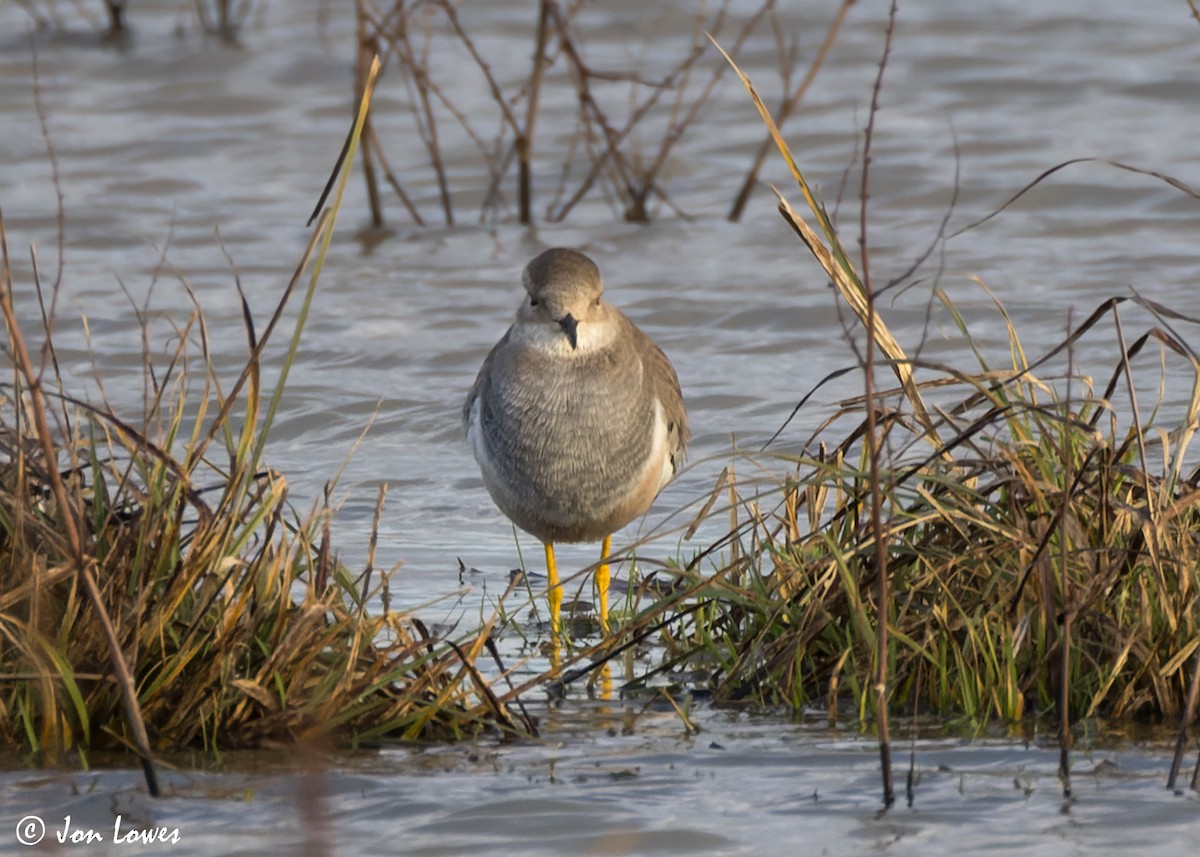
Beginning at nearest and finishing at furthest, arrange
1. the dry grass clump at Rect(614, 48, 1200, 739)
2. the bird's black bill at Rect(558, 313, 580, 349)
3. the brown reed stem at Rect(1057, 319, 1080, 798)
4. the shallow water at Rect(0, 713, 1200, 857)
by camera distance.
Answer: the shallow water at Rect(0, 713, 1200, 857) < the brown reed stem at Rect(1057, 319, 1080, 798) < the dry grass clump at Rect(614, 48, 1200, 739) < the bird's black bill at Rect(558, 313, 580, 349)

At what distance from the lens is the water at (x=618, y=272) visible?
3934mm

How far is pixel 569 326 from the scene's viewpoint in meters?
5.65

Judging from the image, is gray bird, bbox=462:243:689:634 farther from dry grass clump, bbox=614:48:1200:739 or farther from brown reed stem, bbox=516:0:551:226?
brown reed stem, bbox=516:0:551:226

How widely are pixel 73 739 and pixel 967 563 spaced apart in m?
2.03

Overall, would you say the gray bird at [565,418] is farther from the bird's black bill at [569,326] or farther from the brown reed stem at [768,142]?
the brown reed stem at [768,142]

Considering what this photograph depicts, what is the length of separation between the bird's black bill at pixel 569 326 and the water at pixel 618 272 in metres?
0.83

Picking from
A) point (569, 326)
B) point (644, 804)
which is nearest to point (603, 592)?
point (569, 326)

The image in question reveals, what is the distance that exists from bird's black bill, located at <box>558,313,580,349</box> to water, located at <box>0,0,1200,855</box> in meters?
0.83

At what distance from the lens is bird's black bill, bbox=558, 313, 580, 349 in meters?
5.64

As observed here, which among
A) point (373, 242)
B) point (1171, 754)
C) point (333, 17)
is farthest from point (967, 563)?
point (333, 17)

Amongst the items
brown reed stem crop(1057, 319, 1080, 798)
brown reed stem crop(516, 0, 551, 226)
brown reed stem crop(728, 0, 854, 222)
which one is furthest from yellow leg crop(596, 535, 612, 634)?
brown reed stem crop(516, 0, 551, 226)

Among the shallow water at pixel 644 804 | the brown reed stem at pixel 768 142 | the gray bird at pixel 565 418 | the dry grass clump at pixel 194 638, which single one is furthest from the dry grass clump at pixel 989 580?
the brown reed stem at pixel 768 142

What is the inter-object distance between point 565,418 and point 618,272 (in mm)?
5310

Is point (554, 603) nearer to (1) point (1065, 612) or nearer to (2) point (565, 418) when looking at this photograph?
(2) point (565, 418)
